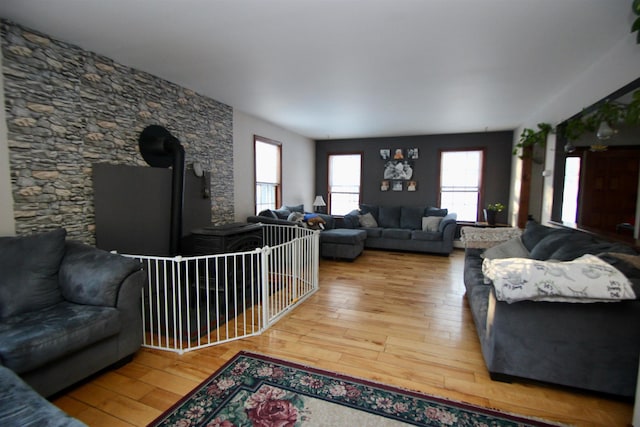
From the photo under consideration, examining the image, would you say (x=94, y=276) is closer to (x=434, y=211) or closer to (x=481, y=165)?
(x=434, y=211)

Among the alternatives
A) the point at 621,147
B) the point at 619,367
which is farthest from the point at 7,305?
the point at 621,147

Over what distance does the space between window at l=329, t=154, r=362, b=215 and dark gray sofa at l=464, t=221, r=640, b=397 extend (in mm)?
5857

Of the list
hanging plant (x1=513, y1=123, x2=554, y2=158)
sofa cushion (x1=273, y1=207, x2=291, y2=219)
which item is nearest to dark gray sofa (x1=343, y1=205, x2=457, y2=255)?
sofa cushion (x1=273, y1=207, x2=291, y2=219)

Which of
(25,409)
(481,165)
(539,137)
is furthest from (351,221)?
(25,409)

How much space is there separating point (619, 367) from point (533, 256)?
1091 mm

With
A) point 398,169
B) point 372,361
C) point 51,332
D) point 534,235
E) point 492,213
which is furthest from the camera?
point 398,169

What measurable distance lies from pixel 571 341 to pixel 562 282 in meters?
0.42

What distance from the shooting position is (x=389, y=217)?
23.0 feet

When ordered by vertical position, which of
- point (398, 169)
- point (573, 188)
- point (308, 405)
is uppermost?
point (398, 169)

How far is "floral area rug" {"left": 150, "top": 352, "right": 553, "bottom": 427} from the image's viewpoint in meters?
1.77

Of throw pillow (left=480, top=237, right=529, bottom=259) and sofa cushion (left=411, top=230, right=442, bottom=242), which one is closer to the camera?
throw pillow (left=480, top=237, right=529, bottom=259)

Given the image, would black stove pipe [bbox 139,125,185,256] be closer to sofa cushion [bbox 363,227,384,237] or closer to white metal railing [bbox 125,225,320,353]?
white metal railing [bbox 125,225,320,353]

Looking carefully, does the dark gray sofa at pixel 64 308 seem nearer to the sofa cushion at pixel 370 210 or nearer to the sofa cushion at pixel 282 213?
the sofa cushion at pixel 282 213

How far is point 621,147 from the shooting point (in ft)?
16.1
